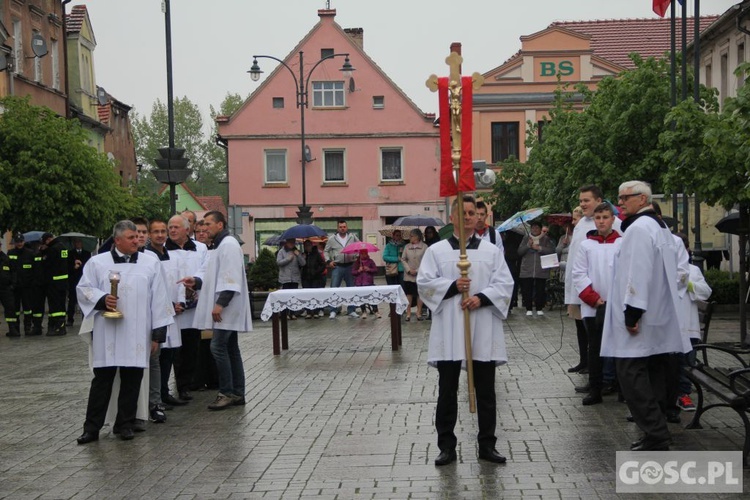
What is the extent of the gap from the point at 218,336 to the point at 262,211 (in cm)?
4581

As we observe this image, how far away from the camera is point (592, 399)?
1145cm

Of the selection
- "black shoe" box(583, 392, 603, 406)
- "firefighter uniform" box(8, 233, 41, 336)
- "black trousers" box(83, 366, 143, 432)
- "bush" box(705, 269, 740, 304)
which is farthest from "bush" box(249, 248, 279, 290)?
"black trousers" box(83, 366, 143, 432)

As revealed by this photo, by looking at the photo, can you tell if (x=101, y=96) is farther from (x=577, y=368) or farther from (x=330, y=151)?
(x=577, y=368)

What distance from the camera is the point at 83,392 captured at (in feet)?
44.7

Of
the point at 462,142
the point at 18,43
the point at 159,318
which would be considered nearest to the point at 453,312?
the point at 462,142

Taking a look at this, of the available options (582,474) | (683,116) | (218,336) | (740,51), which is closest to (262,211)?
(740,51)

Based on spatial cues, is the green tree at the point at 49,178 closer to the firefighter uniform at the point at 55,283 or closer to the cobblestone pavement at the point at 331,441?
the firefighter uniform at the point at 55,283

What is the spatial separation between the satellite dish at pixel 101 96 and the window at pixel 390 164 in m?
13.2

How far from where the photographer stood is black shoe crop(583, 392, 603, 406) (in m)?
11.4

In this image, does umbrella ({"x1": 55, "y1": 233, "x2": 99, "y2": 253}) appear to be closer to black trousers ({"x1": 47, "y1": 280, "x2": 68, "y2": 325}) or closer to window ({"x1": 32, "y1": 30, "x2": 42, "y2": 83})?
black trousers ({"x1": 47, "y1": 280, "x2": 68, "y2": 325})

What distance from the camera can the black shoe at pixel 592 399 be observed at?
11.4 metres

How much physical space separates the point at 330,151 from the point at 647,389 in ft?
162

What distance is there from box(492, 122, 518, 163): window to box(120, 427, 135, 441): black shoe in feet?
155

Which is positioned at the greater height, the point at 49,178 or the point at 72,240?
the point at 49,178
